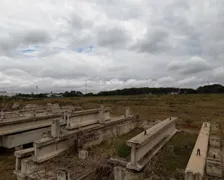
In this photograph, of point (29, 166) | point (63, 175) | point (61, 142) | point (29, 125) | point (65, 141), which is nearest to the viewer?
point (63, 175)

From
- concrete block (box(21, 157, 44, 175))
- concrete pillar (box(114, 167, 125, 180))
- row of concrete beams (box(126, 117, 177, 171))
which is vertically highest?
row of concrete beams (box(126, 117, 177, 171))

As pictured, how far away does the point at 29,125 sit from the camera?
8.32 metres

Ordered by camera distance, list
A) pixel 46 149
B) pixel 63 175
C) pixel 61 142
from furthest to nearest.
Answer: pixel 61 142, pixel 46 149, pixel 63 175

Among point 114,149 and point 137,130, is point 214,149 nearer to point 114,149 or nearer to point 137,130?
point 114,149

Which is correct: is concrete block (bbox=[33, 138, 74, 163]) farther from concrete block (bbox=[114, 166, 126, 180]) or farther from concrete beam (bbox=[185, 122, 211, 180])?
concrete beam (bbox=[185, 122, 211, 180])

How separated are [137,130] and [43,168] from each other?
636 centimetres

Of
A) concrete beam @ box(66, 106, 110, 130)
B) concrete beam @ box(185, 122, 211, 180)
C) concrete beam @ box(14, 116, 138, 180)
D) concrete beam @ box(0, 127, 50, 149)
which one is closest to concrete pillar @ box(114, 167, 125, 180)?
concrete beam @ box(14, 116, 138, 180)

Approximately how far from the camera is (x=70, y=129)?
6.59 meters

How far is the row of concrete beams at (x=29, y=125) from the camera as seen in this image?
Answer: 269 inches

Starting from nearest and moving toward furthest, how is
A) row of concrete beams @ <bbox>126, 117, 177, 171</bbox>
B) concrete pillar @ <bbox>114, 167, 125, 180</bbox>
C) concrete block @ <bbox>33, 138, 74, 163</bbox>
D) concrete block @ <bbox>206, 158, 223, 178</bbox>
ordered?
concrete block @ <bbox>206, 158, 223, 178</bbox> < concrete pillar @ <bbox>114, 167, 125, 180</bbox> < row of concrete beams @ <bbox>126, 117, 177, 171</bbox> < concrete block @ <bbox>33, 138, 74, 163</bbox>

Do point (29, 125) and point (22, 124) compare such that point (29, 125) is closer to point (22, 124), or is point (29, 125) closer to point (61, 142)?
point (22, 124)

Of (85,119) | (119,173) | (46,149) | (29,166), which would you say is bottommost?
(29,166)

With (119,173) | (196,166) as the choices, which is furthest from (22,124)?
(196,166)

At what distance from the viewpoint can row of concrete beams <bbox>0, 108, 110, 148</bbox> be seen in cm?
683
